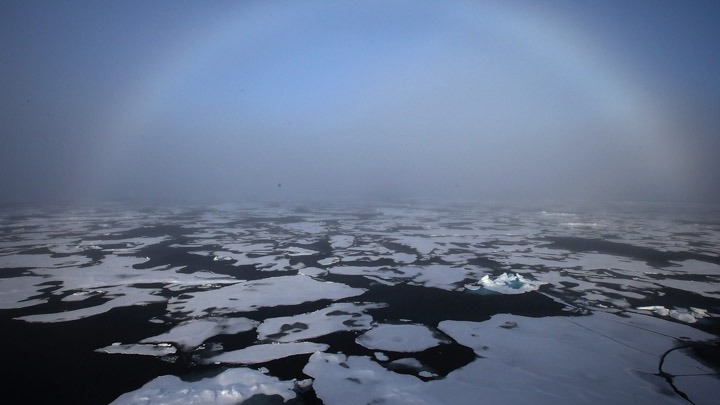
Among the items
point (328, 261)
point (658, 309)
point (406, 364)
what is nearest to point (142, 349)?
point (406, 364)

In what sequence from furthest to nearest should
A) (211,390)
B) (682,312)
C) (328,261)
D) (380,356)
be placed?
(328,261)
(682,312)
(380,356)
(211,390)

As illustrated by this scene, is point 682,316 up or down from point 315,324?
up

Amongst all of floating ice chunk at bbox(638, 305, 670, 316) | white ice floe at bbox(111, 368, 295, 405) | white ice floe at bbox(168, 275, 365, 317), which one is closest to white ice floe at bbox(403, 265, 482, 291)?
white ice floe at bbox(168, 275, 365, 317)

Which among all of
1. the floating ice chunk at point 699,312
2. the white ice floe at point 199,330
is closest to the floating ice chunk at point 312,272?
the white ice floe at point 199,330

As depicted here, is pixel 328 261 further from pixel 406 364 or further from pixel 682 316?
pixel 682 316

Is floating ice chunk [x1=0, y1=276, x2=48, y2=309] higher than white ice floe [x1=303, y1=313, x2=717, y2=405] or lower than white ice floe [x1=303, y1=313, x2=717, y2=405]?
lower

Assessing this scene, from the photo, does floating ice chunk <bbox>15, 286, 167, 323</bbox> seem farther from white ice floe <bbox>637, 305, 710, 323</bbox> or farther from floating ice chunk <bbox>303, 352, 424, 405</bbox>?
white ice floe <bbox>637, 305, 710, 323</bbox>
